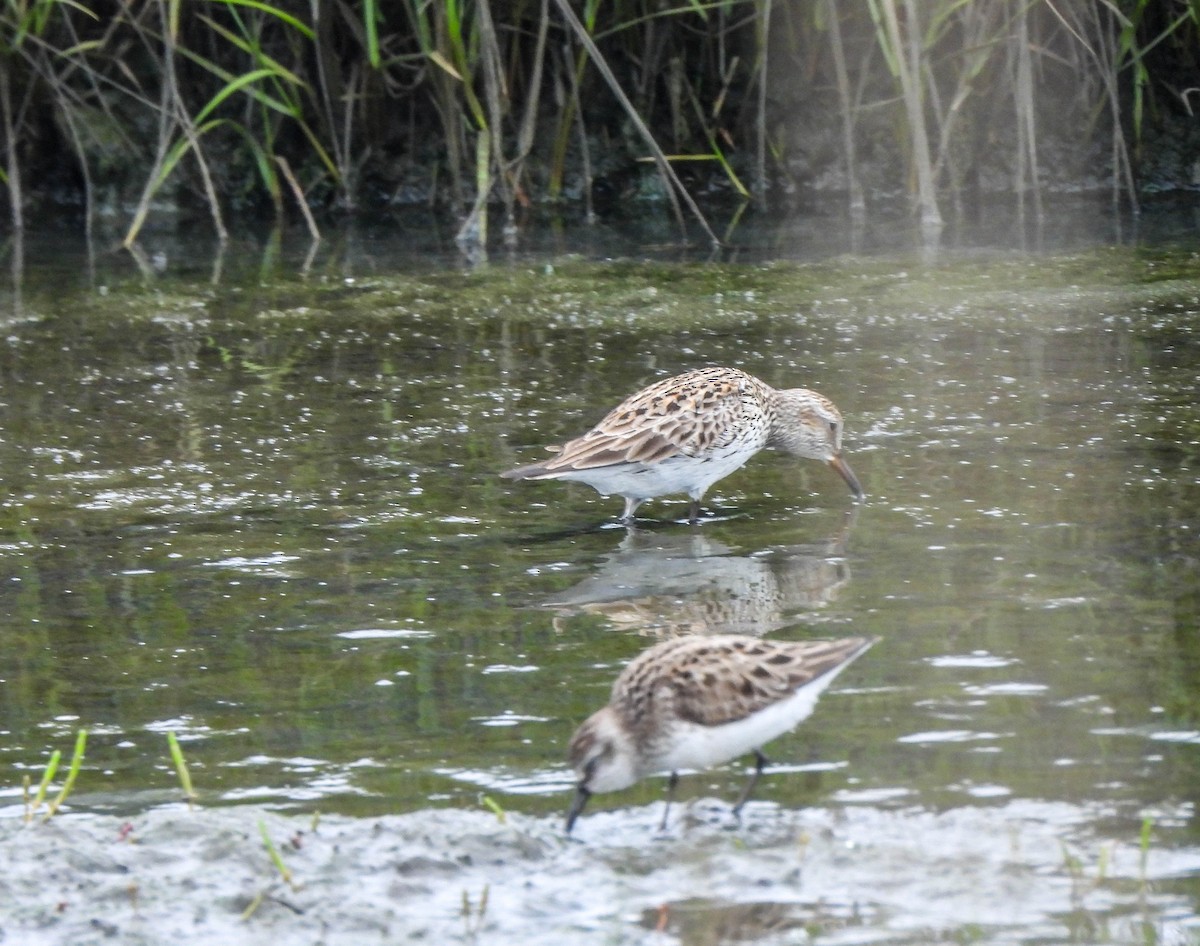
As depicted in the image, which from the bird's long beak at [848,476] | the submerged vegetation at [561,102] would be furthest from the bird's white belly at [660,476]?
the submerged vegetation at [561,102]

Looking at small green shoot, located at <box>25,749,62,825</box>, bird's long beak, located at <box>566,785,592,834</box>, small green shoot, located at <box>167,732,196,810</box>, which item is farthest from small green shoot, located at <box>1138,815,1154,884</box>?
small green shoot, located at <box>25,749,62,825</box>

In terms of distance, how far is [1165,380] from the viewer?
346 inches

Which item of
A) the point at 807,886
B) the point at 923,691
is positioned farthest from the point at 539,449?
the point at 807,886

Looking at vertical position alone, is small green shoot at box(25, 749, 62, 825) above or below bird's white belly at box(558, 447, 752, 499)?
below

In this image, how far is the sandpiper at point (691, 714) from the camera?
14.6 feet

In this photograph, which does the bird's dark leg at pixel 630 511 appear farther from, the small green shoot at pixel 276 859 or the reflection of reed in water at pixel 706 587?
the small green shoot at pixel 276 859

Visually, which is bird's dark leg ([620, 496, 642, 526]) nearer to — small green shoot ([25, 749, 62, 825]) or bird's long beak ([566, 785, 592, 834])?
bird's long beak ([566, 785, 592, 834])

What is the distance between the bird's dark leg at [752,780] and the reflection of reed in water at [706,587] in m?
1.13

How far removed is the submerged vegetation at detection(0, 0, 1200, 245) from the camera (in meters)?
13.1

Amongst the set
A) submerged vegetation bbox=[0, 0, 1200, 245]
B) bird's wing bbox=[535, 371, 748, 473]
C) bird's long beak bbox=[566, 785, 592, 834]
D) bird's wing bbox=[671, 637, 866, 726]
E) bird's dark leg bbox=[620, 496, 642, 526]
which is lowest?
bird's long beak bbox=[566, 785, 592, 834]

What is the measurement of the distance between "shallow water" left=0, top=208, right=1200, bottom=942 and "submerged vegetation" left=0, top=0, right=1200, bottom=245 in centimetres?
229

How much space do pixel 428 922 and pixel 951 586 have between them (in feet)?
8.57

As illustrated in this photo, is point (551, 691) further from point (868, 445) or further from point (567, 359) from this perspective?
point (567, 359)

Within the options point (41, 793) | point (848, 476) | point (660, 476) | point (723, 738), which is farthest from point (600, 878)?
point (848, 476)
